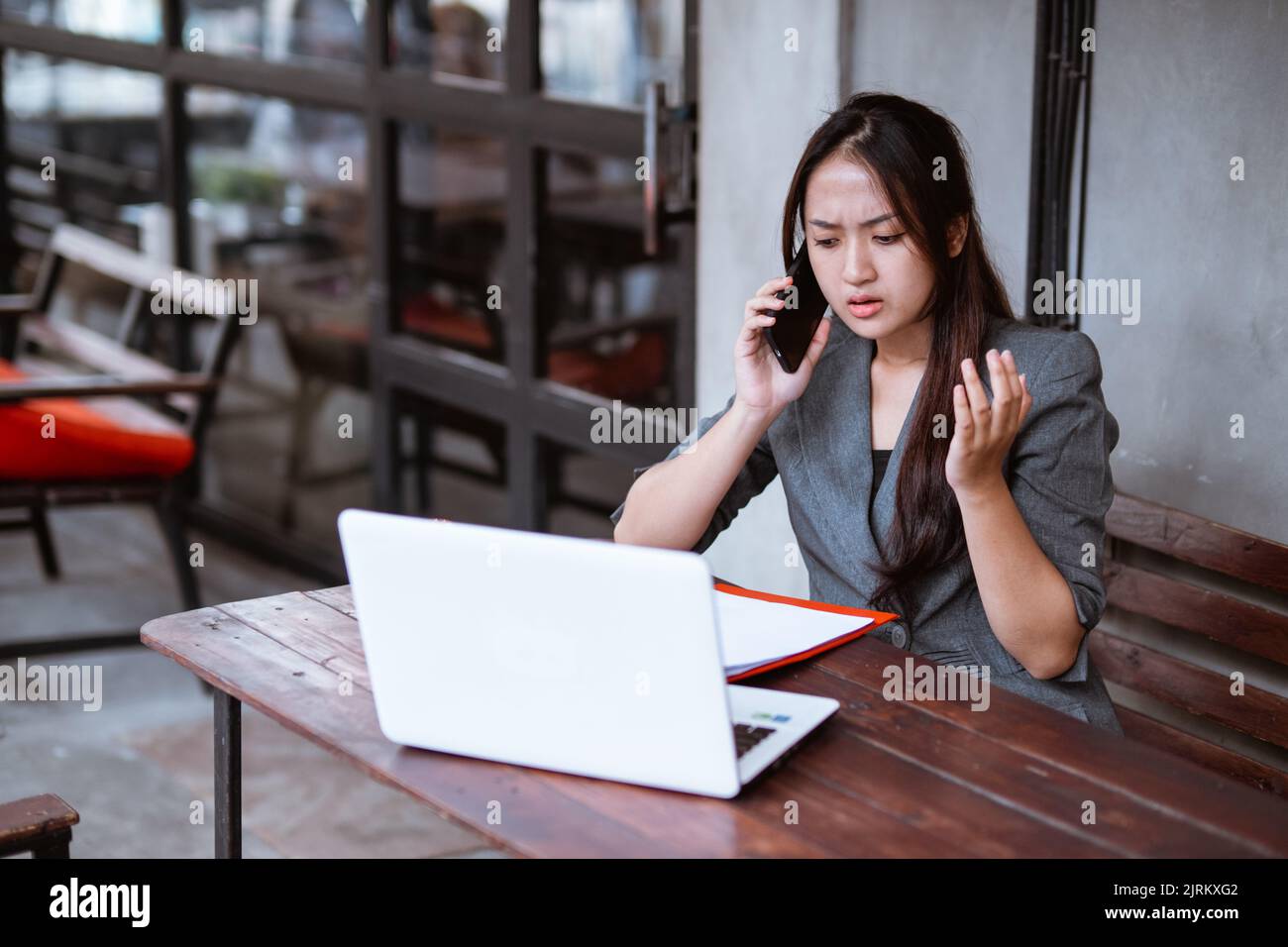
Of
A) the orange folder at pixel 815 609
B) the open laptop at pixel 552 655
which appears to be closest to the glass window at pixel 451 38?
the orange folder at pixel 815 609

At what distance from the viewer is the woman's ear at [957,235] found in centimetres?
202

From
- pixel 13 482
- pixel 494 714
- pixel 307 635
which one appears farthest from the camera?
pixel 13 482

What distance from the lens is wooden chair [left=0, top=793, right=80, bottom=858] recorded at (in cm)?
175

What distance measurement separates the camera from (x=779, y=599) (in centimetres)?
193

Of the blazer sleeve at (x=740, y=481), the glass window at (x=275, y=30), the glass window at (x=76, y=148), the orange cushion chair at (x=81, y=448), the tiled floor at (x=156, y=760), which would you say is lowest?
the tiled floor at (x=156, y=760)

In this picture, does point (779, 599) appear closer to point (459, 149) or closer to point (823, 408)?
point (823, 408)

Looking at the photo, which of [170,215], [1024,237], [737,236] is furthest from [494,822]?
[170,215]

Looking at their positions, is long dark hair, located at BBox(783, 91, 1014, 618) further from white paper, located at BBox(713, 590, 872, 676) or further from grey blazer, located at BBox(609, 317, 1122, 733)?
white paper, located at BBox(713, 590, 872, 676)

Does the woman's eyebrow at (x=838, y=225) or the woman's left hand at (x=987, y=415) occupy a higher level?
the woman's eyebrow at (x=838, y=225)

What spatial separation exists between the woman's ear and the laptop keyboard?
2.44ft

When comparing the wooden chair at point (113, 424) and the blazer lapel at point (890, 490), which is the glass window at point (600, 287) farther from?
the blazer lapel at point (890, 490)

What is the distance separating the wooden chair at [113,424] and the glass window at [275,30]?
703 mm

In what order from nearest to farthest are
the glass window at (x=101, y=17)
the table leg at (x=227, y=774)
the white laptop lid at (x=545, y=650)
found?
the white laptop lid at (x=545, y=650)
the table leg at (x=227, y=774)
the glass window at (x=101, y=17)

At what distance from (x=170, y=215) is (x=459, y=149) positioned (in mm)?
1376
